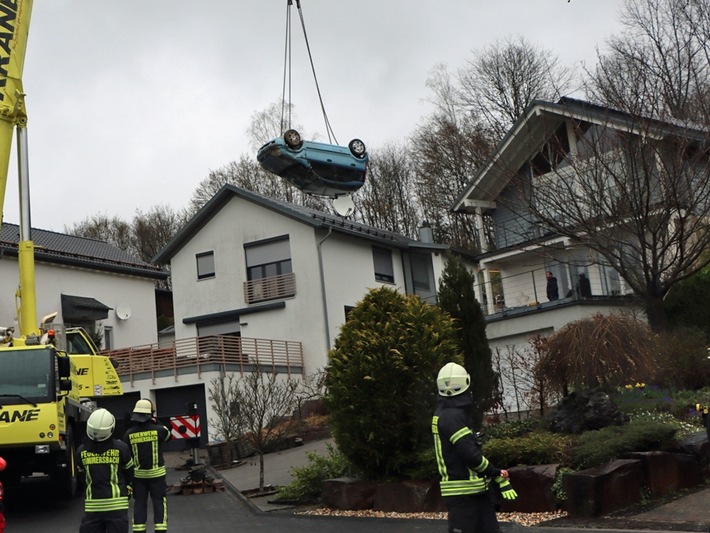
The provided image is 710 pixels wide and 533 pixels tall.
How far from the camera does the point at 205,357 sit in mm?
29875

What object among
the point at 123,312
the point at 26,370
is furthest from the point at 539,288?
the point at 123,312

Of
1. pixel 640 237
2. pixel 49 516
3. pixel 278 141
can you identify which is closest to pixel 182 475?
pixel 49 516

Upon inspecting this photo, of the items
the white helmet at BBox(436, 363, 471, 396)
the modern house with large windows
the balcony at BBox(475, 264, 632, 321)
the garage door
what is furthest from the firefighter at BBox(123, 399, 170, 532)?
the garage door

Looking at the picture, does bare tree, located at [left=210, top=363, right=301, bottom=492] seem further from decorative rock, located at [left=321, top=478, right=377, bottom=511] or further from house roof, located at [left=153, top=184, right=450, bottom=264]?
house roof, located at [left=153, top=184, right=450, bottom=264]

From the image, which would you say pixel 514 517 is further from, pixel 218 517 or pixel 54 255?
pixel 54 255

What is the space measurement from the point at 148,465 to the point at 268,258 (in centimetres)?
2428

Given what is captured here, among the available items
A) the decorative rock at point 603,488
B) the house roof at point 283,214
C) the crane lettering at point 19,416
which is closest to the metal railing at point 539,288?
the house roof at point 283,214

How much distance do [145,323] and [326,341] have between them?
386 inches

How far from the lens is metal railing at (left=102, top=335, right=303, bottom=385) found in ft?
98.1

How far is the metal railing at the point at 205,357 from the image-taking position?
1177 inches

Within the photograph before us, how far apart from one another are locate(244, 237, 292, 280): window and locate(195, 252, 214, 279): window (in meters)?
1.88

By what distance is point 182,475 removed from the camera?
2162 cm

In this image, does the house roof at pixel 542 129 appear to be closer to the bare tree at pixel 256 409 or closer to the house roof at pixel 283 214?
the house roof at pixel 283 214

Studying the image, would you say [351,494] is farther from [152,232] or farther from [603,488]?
[152,232]
